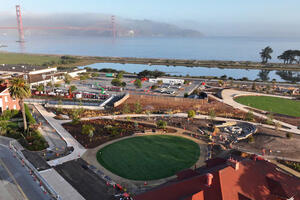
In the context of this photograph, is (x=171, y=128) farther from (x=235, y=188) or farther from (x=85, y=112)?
(x=235, y=188)

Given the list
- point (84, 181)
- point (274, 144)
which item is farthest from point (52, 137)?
point (274, 144)

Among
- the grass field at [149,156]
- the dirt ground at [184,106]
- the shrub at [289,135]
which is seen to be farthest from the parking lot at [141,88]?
the shrub at [289,135]

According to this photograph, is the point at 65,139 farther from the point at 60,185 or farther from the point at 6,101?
the point at 6,101

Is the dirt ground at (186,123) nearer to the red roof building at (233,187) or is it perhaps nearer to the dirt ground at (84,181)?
the dirt ground at (84,181)

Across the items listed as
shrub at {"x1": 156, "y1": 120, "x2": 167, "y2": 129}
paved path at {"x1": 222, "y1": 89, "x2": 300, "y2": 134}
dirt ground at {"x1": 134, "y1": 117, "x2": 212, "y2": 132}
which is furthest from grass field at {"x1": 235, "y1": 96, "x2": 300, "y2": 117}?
shrub at {"x1": 156, "y1": 120, "x2": 167, "y2": 129}

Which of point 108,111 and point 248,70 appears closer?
point 108,111

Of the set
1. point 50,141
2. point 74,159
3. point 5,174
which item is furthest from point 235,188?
point 50,141
